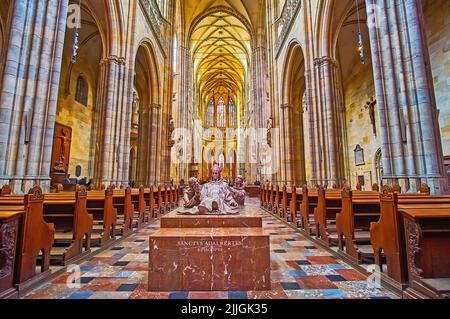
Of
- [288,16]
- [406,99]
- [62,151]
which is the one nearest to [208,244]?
[406,99]

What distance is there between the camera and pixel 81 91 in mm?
16250

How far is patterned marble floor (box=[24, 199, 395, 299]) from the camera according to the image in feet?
8.48

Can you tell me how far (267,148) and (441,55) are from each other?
1290 cm

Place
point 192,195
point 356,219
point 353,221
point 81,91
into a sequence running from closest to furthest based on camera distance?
point 353,221 < point 192,195 < point 356,219 < point 81,91

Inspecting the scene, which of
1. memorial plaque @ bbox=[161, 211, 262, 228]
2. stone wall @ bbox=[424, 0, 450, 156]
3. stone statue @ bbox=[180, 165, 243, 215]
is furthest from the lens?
stone wall @ bbox=[424, 0, 450, 156]

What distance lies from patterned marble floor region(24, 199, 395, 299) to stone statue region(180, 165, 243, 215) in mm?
1016

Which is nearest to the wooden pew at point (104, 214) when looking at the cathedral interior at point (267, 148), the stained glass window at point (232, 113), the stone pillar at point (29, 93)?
the cathedral interior at point (267, 148)

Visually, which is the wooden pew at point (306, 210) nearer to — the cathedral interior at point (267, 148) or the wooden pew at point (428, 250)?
the cathedral interior at point (267, 148)

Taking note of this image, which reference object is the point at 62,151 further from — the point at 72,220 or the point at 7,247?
the point at 7,247

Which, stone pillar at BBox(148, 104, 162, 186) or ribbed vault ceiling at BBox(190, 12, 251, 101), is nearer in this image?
stone pillar at BBox(148, 104, 162, 186)

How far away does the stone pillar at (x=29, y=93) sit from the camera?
18.7ft

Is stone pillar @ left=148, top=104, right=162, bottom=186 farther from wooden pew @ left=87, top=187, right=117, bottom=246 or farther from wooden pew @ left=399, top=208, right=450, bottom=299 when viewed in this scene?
wooden pew @ left=399, top=208, right=450, bottom=299

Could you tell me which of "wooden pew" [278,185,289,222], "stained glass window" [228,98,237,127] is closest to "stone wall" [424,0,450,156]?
"wooden pew" [278,185,289,222]
